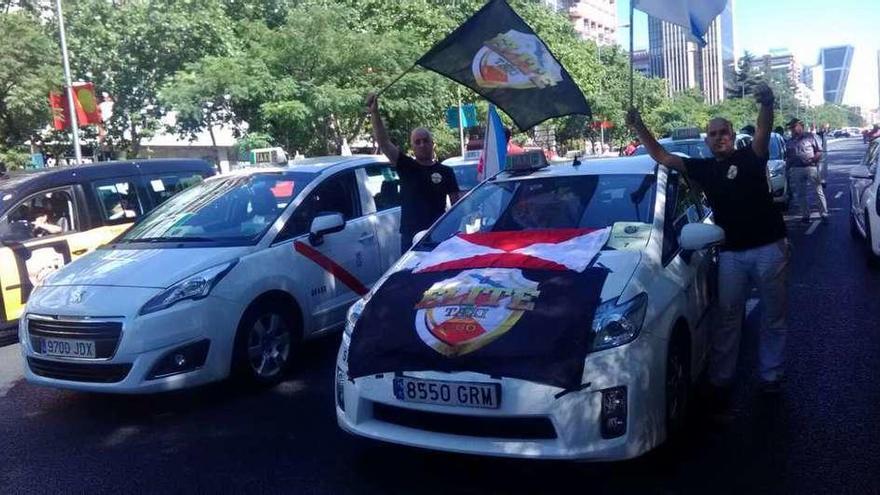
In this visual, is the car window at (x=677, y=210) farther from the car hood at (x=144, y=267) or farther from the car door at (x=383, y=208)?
the car hood at (x=144, y=267)

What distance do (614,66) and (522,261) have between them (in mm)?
52675

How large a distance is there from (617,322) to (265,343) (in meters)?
2.93

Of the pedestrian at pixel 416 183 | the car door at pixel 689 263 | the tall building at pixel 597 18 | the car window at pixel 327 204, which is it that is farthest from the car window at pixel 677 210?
the tall building at pixel 597 18

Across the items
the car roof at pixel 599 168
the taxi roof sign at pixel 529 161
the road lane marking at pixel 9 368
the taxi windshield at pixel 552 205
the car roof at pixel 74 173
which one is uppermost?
the car roof at pixel 74 173

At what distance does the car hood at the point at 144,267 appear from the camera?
17.8 feet

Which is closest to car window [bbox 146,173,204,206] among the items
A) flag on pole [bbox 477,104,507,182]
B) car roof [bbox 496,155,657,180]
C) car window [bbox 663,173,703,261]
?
flag on pole [bbox 477,104,507,182]

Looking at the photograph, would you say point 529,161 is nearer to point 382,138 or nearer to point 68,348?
point 382,138

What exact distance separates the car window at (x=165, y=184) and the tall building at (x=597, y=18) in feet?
287

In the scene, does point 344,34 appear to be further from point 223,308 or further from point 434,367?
point 434,367

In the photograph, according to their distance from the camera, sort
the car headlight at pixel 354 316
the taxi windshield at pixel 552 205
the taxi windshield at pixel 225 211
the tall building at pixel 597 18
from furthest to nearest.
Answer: the tall building at pixel 597 18 < the taxi windshield at pixel 225 211 < the taxi windshield at pixel 552 205 < the car headlight at pixel 354 316

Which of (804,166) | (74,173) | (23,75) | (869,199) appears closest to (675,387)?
(869,199)

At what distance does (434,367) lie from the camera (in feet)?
12.6

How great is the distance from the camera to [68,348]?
5316 mm

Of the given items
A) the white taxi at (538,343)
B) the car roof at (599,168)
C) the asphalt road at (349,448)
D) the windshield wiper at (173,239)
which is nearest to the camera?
the white taxi at (538,343)
